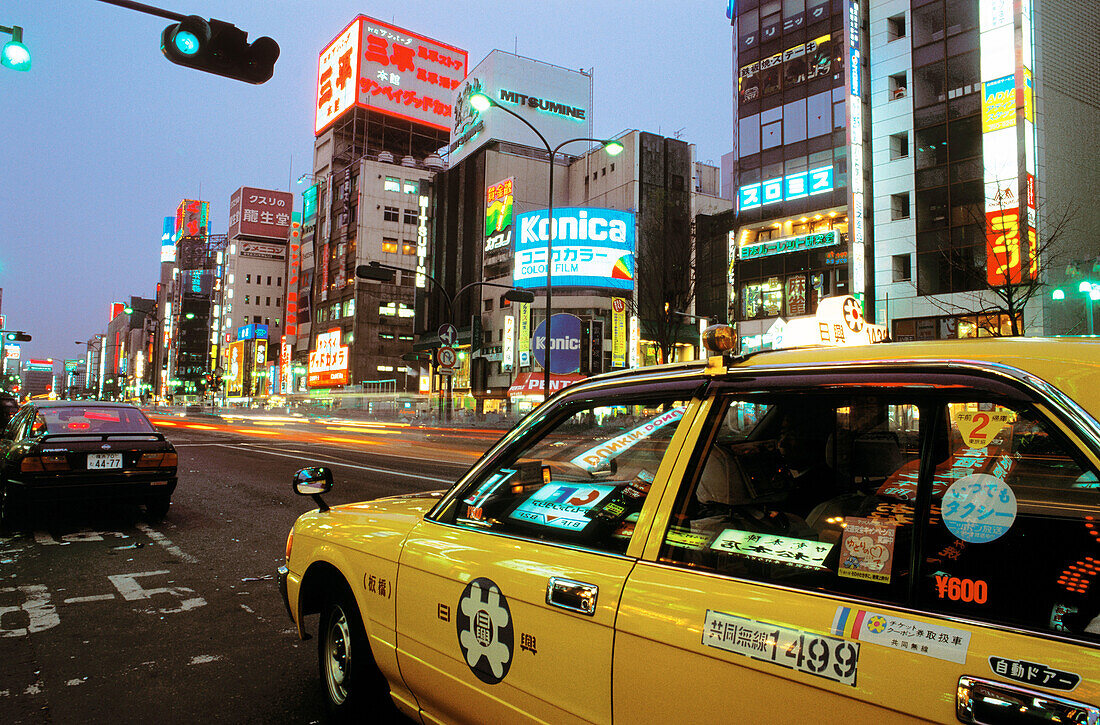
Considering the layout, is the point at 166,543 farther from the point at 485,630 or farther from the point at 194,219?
the point at 194,219

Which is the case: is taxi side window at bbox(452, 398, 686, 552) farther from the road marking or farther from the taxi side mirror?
the road marking

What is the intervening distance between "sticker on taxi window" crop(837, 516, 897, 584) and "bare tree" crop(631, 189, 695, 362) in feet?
141

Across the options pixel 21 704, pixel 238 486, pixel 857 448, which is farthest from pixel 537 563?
pixel 238 486

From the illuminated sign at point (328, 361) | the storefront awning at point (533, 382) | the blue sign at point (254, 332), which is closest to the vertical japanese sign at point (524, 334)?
the storefront awning at point (533, 382)

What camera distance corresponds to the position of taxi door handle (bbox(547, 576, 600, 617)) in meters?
2.04

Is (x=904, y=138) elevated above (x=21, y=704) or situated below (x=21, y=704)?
above

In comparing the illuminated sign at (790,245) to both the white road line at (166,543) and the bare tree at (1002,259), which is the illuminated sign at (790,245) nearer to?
the bare tree at (1002,259)

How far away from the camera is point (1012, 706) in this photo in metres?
1.31

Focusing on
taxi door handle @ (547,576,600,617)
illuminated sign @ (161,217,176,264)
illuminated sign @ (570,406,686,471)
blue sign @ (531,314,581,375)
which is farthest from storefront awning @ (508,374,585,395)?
illuminated sign @ (161,217,176,264)

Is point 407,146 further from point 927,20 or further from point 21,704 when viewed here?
point 21,704

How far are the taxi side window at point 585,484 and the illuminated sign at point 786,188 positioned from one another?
113ft

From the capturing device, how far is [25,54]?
10688 millimetres

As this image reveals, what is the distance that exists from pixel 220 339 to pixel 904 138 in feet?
373

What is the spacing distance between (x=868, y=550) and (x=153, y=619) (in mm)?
4994
